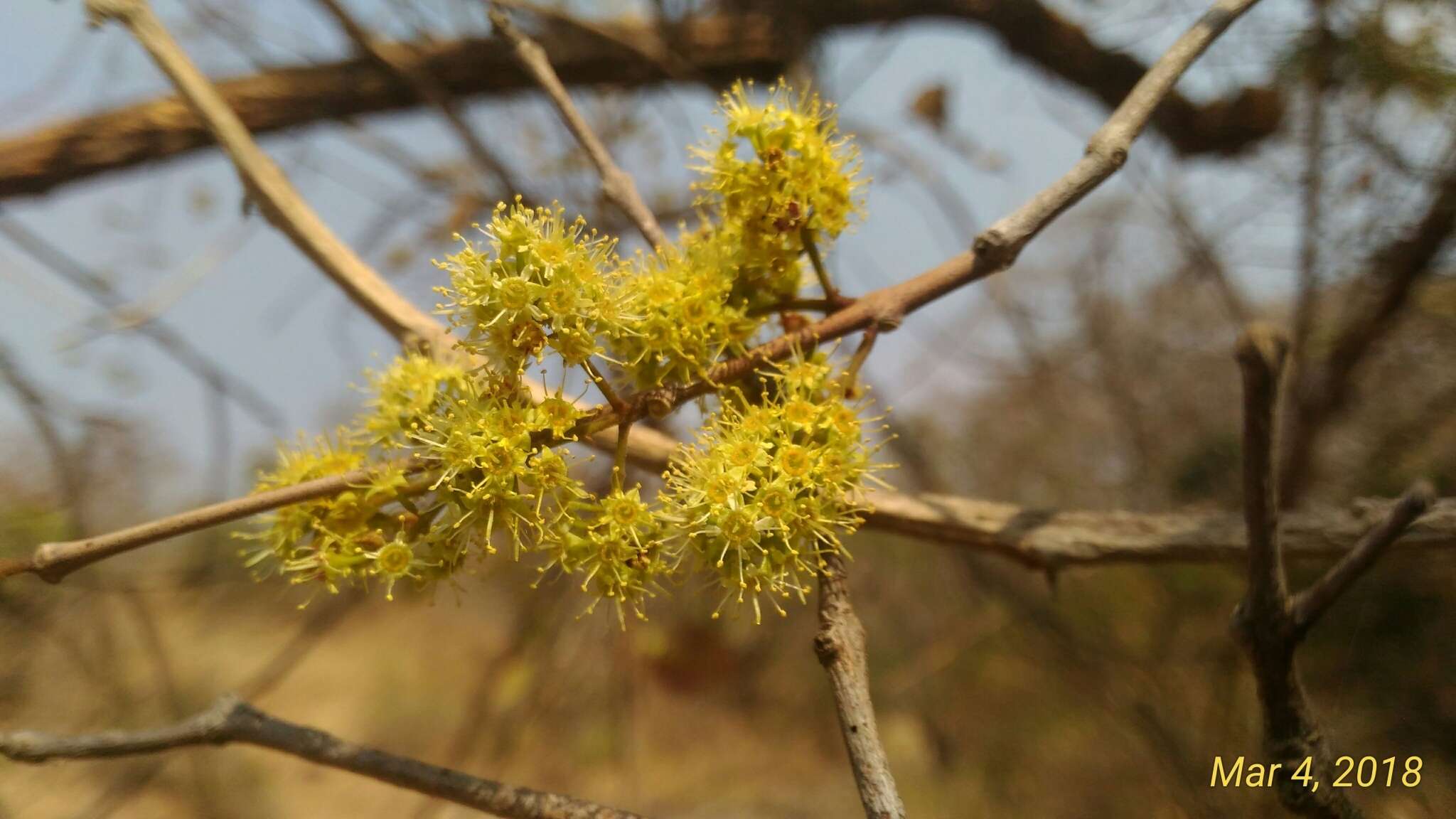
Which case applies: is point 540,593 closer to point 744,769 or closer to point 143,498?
point 744,769

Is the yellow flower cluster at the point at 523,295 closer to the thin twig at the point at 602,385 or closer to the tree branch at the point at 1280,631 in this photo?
the thin twig at the point at 602,385

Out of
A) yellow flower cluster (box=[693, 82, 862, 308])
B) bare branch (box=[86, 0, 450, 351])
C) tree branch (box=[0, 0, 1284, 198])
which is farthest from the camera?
tree branch (box=[0, 0, 1284, 198])

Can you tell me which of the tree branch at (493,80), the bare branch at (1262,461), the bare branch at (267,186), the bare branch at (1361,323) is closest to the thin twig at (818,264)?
the bare branch at (1262,461)

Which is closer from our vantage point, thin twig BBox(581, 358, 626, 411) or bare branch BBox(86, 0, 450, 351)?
thin twig BBox(581, 358, 626, 411)

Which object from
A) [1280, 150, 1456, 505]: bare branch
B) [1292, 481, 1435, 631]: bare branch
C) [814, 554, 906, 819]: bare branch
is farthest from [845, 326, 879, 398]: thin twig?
[1280, 150, 1456, 505]: bare branch

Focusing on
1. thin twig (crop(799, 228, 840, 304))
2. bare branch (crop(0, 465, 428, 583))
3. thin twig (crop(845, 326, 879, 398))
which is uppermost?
thin twig (crop(799, 228, 840, 304))

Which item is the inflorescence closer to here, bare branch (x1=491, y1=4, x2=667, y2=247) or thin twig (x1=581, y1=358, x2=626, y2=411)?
thin twig (x1=581, y1=358, x2=626, y2=411)

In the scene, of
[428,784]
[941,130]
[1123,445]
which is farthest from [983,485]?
[428,784]
